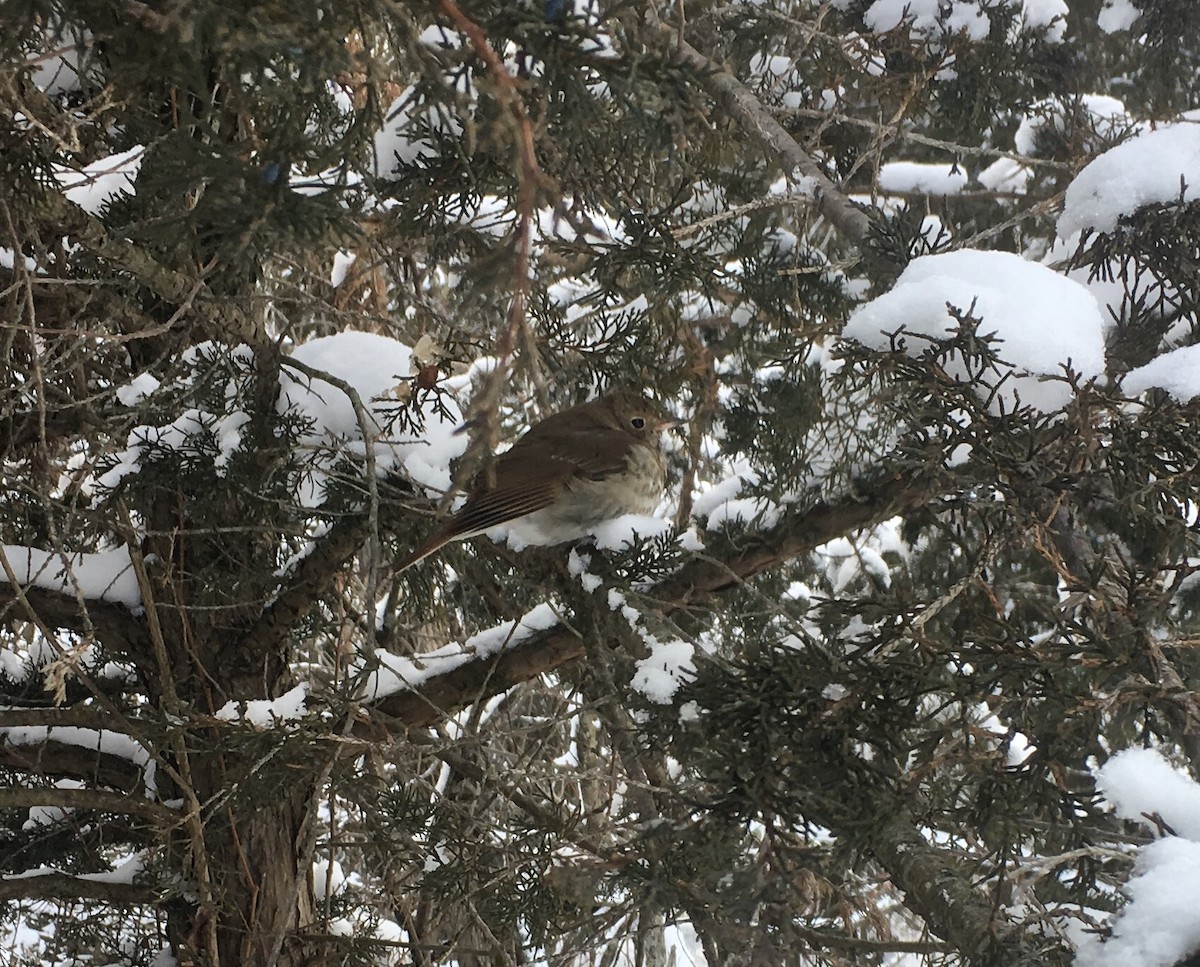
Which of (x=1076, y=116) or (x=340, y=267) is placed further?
(x=340, y=267)

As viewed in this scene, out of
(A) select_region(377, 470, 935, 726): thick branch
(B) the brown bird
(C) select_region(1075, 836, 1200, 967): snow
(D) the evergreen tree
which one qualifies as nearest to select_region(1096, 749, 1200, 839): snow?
Result: (D) the evergreen tree

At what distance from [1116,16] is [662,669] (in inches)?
117

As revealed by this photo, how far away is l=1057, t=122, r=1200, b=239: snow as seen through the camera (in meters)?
1.93

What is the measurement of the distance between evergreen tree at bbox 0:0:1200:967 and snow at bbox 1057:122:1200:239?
1 centimetres

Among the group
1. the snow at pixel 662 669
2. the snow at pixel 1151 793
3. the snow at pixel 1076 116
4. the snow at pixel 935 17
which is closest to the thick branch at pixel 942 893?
the snow at pixel 1151 793

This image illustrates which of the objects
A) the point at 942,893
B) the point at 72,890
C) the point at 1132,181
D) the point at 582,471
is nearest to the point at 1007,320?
the point at 1132,181

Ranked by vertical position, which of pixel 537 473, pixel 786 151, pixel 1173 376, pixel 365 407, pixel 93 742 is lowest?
pixel 1173 376

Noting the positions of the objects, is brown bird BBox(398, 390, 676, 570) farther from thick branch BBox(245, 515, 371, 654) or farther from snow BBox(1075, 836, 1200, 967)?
snow BBox(1075, 836, 1200, 967)

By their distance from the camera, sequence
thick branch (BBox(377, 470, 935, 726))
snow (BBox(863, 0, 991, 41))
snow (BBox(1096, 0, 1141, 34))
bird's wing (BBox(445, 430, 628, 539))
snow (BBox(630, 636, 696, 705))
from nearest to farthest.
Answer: snow (BBox(630, 636, 696, 705)) → thick branch (BBox(377, 470, 935, 726)) → snow (BBox(863, 0, 991, 41)) → bird's wing (BBox(445, 430, 628, 539)) → snow (BBox(1096, 0, 1141, 34))

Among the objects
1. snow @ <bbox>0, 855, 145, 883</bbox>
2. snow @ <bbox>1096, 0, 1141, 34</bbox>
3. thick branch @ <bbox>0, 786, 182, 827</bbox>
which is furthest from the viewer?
snow @ <bbox>1096, 0, 1141, 34</bbox>

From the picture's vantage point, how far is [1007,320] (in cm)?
178

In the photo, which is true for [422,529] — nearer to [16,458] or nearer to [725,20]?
[16,458]

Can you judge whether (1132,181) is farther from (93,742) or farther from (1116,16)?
(93,742)

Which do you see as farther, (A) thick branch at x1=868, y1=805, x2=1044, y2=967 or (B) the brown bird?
(B) the brown bird
